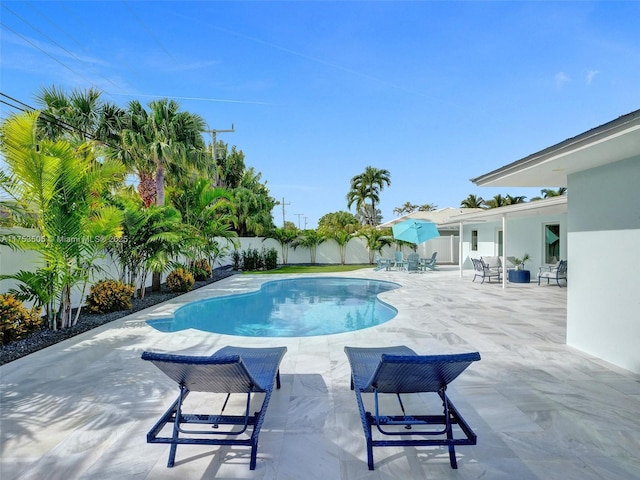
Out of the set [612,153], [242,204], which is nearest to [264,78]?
[242,204]

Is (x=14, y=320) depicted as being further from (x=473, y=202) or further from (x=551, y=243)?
(x=473, y=202)

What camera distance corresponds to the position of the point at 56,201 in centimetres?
621

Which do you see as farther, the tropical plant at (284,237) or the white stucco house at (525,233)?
the tropical plant at (284,237)

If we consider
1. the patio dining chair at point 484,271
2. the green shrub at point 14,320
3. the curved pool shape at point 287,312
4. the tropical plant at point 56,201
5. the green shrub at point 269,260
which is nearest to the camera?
the green shrub at point 14,320

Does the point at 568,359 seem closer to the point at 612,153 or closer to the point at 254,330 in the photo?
the point at 612,153

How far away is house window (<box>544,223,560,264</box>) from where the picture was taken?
14.3m

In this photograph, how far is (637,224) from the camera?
15.0ft

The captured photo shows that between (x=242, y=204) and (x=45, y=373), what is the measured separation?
1857 cm

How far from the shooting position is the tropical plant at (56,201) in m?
5.75

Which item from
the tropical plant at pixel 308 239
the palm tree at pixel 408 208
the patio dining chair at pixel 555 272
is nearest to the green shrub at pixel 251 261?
the tropical plant at pixel 308 239

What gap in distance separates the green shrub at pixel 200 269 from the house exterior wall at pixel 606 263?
12517 mm

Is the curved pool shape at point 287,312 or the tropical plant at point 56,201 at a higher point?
the tropical plant at point 56,201

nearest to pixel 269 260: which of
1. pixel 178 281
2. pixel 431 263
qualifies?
pixel 178 281

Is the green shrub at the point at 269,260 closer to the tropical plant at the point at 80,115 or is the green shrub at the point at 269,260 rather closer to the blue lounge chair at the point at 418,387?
the tropical plant at the point at 80,115
